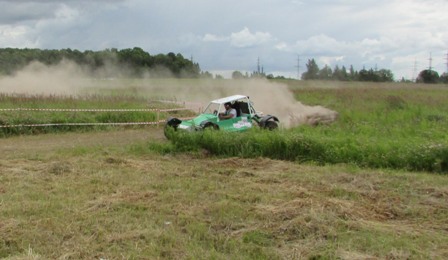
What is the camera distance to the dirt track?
52.7 feet

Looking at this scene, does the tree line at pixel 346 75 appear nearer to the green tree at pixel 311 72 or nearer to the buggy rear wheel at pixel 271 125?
the green tree at pixel 311 72

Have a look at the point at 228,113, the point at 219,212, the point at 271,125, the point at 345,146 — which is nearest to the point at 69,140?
the point at 228,113

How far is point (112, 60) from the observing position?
5447cm

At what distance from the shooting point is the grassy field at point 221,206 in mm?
6262

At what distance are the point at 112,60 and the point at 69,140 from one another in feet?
122

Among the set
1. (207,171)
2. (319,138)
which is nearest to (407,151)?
(319,138)

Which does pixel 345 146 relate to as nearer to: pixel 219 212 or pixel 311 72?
pixel 219 212

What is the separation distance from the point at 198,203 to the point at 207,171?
3109mm

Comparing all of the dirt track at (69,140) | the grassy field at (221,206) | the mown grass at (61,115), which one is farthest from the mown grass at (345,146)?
the mown grass at (61,115)

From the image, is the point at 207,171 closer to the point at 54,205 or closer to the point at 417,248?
the point at 54,205

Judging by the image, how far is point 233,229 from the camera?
280 inches

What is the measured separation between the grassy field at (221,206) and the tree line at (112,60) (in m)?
34.2

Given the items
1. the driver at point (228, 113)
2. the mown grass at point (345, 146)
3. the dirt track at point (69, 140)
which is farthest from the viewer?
the driver at point (228, 113)

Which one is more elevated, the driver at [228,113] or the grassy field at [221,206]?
the driver at [228,113]
